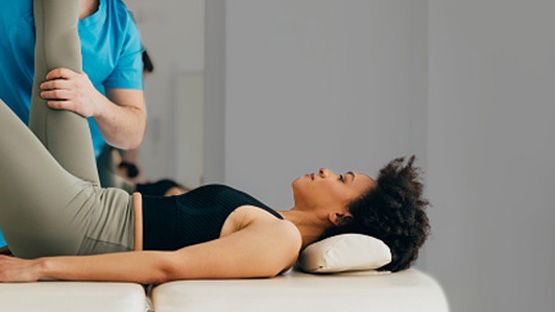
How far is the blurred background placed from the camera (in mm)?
3398

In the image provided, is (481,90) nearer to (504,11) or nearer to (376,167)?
(504,11)

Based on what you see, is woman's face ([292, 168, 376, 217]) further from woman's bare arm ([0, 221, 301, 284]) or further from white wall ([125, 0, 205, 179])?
white wall ([125, 0, 205, 179])

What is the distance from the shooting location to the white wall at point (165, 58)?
4.55 m

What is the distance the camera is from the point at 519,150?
344cm

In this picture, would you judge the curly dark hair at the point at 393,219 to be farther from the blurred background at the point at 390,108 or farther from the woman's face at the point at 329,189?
the blurred background at the point at 390,108

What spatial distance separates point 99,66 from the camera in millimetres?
2518

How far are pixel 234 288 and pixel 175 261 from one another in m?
0.17

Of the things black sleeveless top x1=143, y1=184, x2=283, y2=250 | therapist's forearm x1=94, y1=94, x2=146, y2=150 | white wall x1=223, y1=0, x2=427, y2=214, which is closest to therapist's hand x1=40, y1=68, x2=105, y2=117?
Result: therapist's forearm x1=94, y1=94, x2=146, y2=150

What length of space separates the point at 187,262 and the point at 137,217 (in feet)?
0.85

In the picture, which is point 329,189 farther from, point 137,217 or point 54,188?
point 54,188

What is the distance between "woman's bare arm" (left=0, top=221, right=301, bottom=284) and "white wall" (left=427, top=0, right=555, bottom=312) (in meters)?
1.79

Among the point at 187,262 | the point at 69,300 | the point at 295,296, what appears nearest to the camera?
the point at 69,300

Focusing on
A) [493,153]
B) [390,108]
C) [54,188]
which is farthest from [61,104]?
[390,108]

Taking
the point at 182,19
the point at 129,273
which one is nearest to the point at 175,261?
the point at 129,273
